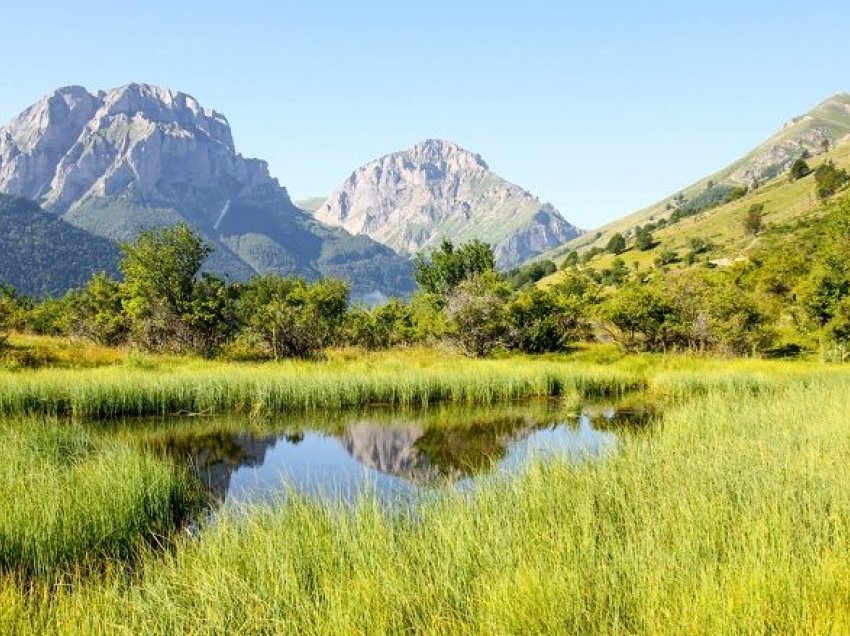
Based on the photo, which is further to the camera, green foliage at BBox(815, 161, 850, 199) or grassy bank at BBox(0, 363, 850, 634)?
green foliage at BBox(815, 161, 850, 199)

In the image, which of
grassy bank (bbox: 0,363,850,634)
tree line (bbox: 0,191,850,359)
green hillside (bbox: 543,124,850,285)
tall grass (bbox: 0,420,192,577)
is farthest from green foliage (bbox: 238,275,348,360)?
green hillside (bbox: 543,124,850,285)

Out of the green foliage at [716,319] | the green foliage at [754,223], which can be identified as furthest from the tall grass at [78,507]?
the green foliage at [754,223]

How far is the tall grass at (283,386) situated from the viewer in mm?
20000

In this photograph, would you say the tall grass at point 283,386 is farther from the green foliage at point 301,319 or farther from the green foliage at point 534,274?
the green foliage at point 534,274

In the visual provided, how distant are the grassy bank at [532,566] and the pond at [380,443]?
2958mm

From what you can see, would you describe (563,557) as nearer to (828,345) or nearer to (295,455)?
(295,455)

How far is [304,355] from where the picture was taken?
120 ft

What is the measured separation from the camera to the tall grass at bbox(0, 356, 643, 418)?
20.0 metres

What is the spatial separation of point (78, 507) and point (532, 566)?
20.0 feet

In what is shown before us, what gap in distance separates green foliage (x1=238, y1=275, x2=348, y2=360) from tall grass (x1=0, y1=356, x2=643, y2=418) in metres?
6.64

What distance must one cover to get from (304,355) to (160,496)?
26.6 m

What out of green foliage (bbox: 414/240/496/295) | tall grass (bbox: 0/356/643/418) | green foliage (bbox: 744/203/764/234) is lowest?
tall grass (bbox: 0/356/643/418)

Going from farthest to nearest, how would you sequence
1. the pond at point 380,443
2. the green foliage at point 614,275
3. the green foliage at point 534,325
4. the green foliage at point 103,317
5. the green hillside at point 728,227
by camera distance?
the green hillside at point 728,227, the green foliage at point 614,275, the green foliage at point 534,325, the green foliage at point 103,317, the pond at point 380,443

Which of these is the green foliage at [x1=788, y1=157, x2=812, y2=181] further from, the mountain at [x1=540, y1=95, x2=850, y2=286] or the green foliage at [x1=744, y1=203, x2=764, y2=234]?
the green foliage at [x1=744, y1=203, x2=764, y2=234]
